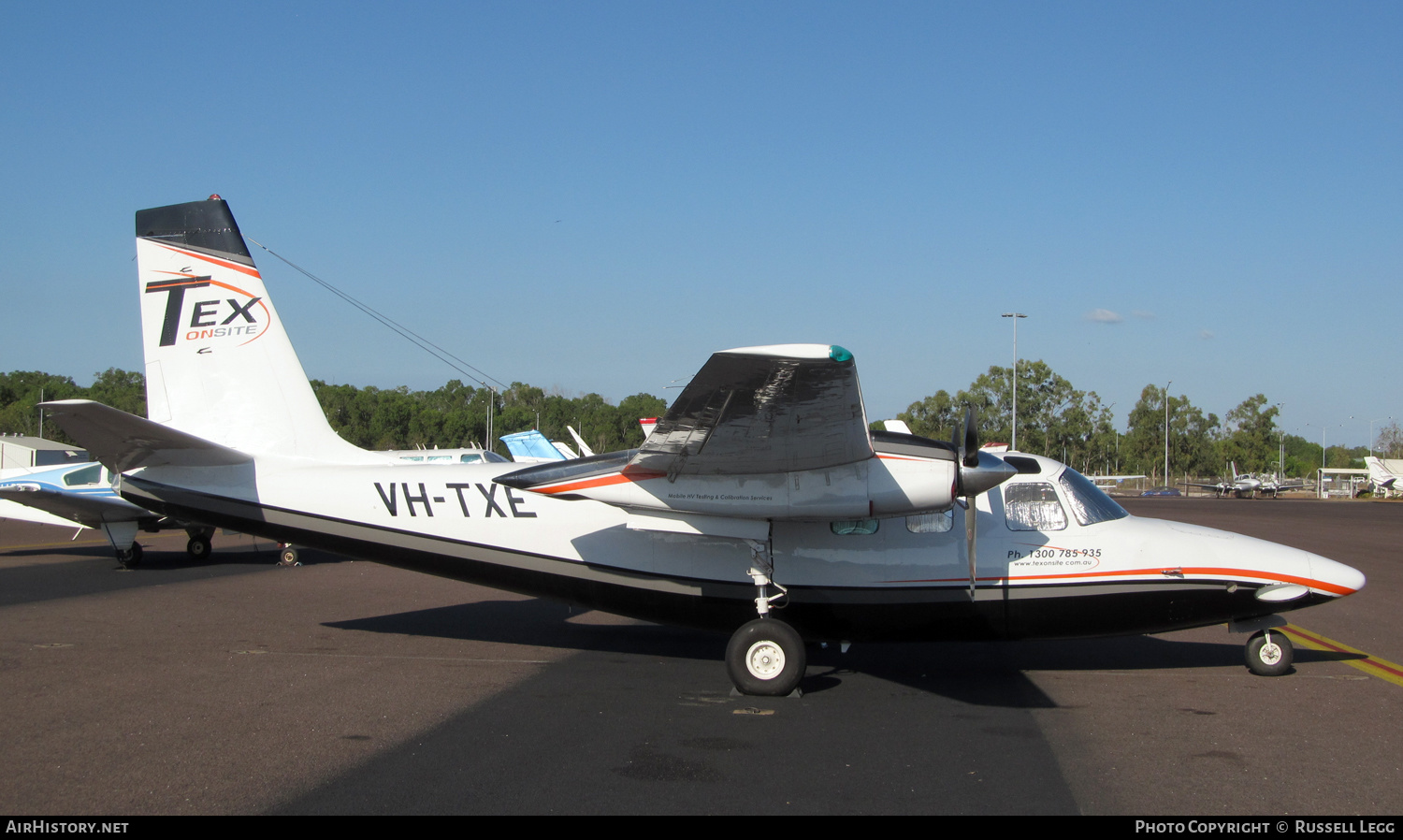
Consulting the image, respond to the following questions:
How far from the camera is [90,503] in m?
17.7

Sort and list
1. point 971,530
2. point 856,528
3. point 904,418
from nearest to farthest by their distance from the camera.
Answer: point 971,530 → point 856,528 → point 904,418

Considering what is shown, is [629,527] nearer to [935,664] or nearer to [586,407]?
[935,664]

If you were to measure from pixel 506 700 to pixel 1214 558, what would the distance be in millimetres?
6692

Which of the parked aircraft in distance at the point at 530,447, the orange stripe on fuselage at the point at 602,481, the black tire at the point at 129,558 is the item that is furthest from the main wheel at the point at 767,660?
the parked aircraft in distance at the point at 530,447

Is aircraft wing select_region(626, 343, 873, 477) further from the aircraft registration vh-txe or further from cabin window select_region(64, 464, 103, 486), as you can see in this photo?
cabin window select_region(64, 464, 103, 486)

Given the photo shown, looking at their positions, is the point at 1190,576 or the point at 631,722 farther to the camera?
the point at 1190,576

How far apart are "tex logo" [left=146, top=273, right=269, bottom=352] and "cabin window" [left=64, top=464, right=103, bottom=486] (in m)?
11.4

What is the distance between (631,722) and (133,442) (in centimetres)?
565

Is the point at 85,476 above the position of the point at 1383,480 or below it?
above

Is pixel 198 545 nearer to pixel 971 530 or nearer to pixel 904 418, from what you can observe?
pixel 971 530

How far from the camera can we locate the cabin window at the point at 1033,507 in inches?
332

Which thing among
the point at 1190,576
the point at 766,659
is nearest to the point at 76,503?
the point at 766,659

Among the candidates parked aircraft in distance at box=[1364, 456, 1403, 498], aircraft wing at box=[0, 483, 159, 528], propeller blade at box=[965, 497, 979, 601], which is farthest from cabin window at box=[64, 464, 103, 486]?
parked aircraft in distance at box=[1364, 456, 1403, 498]

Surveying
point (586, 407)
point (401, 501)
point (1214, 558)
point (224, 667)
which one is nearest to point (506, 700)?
point (401, 501)
